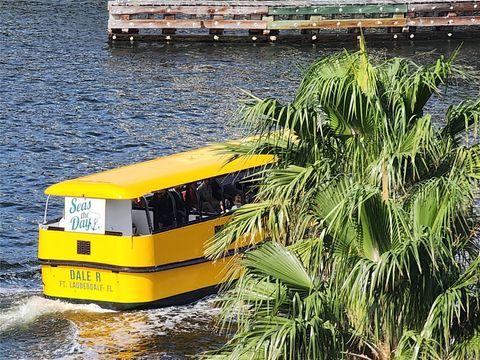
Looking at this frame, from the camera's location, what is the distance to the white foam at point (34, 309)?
78.6 feet

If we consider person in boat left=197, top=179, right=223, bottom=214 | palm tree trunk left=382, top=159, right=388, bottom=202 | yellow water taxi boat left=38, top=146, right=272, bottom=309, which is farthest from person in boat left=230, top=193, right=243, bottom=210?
palm tree trunk left=382, top=159, right=388, bottom=202

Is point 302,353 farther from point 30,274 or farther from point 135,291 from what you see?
point 30,274

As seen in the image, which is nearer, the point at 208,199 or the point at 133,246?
the point at 133,246

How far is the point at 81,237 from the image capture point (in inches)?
952

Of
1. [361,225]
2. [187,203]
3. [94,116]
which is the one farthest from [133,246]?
[94,116]

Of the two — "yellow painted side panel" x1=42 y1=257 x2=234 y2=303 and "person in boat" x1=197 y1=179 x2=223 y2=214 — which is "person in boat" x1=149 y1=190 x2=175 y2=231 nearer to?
"person in boat" x1=197 y1=179 x2=223 y2=214

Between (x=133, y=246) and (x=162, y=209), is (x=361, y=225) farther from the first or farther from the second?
(x=162, y=209)

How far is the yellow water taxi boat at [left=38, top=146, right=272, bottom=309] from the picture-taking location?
2394 centimetres

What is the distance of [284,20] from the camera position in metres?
57.8

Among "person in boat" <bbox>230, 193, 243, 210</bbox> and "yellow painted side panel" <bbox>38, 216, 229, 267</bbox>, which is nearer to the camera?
"yellow painted side panel" <bbox>38, 216, 229, 267</bbox>

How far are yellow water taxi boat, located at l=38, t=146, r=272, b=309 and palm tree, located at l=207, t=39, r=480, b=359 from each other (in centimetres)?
949

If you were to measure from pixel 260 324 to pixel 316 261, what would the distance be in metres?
0.95

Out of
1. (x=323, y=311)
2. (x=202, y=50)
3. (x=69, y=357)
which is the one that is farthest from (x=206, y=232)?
(x=202, y=50)

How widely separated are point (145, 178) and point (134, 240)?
1.36 meters
